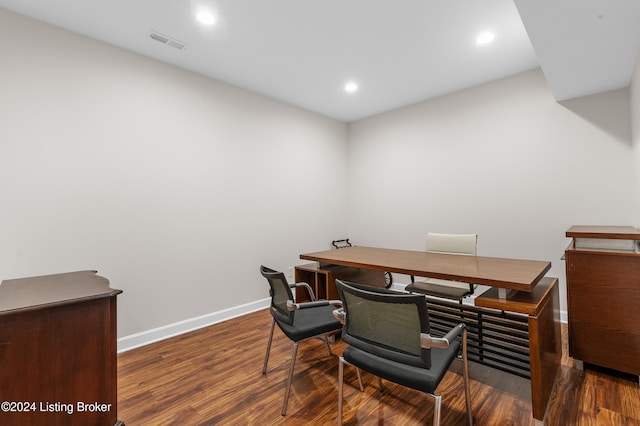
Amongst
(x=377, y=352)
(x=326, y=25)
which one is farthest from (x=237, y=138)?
(x=377, y=352)

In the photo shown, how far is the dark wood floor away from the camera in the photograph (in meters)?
1.70

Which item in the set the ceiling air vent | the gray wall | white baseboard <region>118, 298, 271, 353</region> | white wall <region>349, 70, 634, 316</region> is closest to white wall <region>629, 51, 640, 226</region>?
the gray wall

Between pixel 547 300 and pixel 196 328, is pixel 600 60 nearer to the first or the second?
pixel 547 300

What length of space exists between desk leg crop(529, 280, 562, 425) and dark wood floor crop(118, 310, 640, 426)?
0.21m

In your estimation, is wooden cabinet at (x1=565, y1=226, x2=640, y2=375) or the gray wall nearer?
wooden cabinet at (x1=565, y1=226, x2=640, y2=375)

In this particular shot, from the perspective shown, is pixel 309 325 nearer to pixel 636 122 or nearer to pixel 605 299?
pixel 605 299

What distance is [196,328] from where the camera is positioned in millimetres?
3102

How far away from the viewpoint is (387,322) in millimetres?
1311

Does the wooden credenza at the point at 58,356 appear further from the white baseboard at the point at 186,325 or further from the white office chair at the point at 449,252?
the white office chair at the point at 449,252

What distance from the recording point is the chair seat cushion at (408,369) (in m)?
1.24

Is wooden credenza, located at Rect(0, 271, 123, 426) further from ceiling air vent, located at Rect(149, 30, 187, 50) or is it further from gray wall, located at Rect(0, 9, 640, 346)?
ceiling air vent, located at Rect(149, 30, 187, 50)

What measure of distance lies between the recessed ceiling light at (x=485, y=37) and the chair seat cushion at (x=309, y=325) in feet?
8.96

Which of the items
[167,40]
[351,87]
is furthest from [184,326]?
[351,87]

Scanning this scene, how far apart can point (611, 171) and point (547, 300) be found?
206 cm
